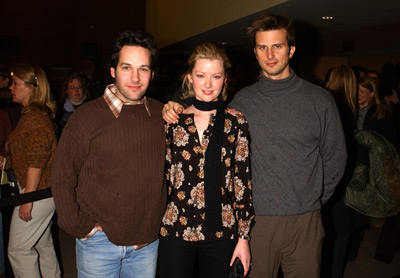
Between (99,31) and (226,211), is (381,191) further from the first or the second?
(99,31)

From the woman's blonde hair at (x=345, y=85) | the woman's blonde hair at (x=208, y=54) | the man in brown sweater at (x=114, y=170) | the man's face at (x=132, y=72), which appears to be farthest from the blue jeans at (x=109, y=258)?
the woman's blonde hair at (x=345, y=85)

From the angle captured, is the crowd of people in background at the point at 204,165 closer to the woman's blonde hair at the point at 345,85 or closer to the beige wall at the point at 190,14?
the woman's blonde hair at the point at 345,85

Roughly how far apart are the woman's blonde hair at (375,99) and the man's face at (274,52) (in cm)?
223

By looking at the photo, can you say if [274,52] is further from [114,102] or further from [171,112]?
[114,102]

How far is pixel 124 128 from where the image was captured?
1.77m

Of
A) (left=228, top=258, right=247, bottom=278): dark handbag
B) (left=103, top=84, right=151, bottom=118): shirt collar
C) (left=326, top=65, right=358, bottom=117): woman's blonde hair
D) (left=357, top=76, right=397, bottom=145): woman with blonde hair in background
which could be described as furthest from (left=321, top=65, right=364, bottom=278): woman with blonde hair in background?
(left=103, top=84, right=151, bottom=118): shirt collar

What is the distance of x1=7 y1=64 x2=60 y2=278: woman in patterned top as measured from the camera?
2465 mm

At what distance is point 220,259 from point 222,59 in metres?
0.99

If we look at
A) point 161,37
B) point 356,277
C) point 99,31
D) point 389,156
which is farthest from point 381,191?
point 99,31

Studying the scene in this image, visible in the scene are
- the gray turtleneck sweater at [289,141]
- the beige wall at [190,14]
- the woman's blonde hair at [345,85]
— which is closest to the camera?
the gray turtleneck sweater at [289,141]

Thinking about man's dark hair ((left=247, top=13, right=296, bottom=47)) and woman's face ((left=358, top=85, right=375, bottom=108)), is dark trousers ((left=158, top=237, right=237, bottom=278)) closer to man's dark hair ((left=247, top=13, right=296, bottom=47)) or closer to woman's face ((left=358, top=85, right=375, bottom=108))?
man's dark hair ((left=247, top=13, right=296, bottom=47))

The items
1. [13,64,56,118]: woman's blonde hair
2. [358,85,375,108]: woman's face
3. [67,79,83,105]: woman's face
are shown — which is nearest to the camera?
[13,64,56,118]: woman's blonde hair

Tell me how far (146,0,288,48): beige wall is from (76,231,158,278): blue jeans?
13.2 feet

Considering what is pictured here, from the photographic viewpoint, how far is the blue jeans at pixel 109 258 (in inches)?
70.6
